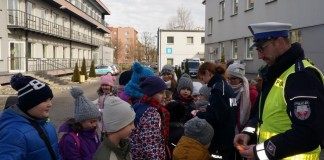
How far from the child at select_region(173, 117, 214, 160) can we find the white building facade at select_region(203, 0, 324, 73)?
71.8 inches

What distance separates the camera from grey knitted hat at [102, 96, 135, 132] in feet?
9.41

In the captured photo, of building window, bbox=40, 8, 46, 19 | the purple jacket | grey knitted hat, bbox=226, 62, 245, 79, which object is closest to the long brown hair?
grey knitted hat, bbox=226, 62, 245, 79

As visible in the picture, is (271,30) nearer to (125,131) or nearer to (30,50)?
(125,131)

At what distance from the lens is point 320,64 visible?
13.7 m

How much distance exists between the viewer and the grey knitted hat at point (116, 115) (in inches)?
113

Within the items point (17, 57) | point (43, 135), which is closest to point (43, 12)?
point (17, 57)

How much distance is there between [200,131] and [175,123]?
0.88 metres

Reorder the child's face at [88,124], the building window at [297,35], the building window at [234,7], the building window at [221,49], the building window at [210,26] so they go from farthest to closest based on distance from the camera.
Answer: the building window at [210,26] < the building window at [221,49] < the building window at [234,7] < the building window at [297,35] < the child's face at [88,124]

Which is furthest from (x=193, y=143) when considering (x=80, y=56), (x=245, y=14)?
(x=80, y=56)

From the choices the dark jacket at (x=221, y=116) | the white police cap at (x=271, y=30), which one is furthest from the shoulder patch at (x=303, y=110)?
the dark jacket at (x=221, y=116)

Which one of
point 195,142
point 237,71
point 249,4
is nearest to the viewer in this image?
point 195,142

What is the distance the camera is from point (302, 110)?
2.28 metres

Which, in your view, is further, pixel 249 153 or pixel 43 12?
pixel 43 12

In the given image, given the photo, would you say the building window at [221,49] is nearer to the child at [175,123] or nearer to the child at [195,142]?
the child at [175,123]
